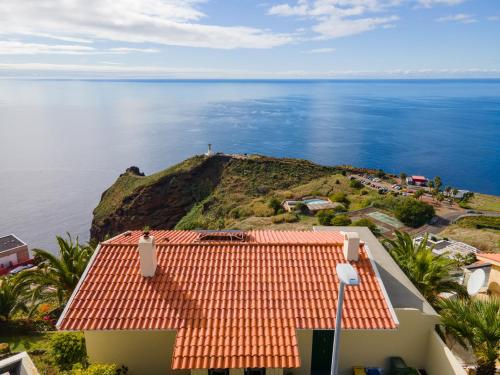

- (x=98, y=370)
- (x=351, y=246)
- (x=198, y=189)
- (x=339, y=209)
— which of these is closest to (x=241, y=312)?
(x=98, y=370)

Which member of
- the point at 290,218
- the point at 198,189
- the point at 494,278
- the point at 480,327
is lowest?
the point at 198,189

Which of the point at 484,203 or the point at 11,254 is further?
the point at 484,203

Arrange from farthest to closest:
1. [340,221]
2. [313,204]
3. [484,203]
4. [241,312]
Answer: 1. [484,203]
2. [313,204]
3. [340,221]
4. [241,312]

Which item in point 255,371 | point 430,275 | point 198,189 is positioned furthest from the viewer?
point 198,189

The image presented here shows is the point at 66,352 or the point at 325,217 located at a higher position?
the point at 66,352

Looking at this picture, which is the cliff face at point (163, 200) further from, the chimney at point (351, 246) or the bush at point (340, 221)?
the chimney at point (351, 246)

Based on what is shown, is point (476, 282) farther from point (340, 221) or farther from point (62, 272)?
point (340, 221)

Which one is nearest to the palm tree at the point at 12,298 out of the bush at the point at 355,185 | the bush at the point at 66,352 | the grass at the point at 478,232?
the bush at the point at 66,352
